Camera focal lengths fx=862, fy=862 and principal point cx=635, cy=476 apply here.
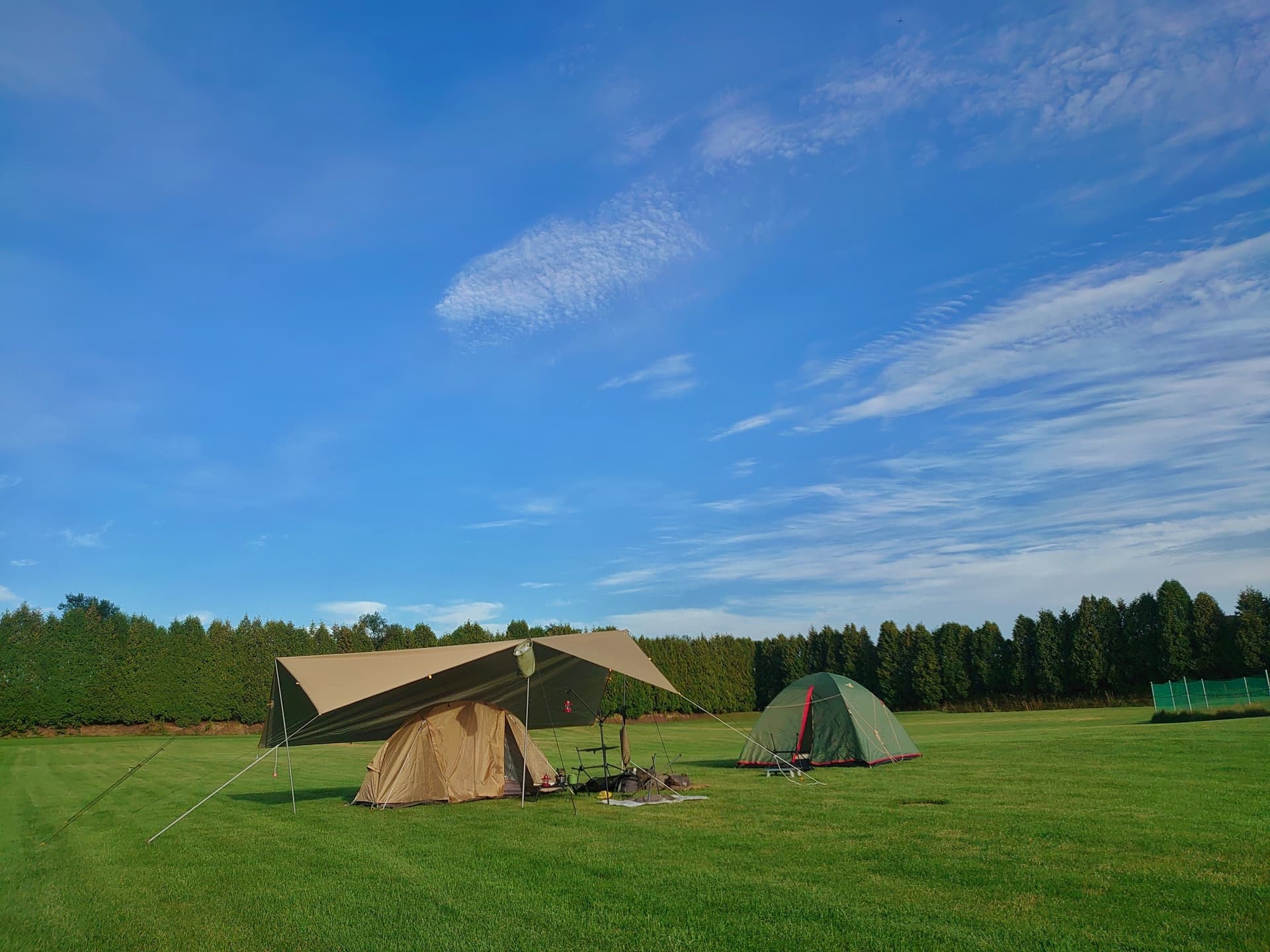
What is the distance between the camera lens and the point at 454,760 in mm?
13188

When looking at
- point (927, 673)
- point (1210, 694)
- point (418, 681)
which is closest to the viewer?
point (418, 681)

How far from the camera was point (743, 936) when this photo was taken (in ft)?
17.1

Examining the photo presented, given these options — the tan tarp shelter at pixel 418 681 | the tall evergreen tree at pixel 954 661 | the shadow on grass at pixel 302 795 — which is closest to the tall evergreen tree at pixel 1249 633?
the tall evergreen tree at pixel 954 661

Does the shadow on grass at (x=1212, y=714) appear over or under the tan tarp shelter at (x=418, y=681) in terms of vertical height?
under

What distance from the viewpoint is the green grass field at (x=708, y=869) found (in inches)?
213

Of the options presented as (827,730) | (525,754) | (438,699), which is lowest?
(827,730)

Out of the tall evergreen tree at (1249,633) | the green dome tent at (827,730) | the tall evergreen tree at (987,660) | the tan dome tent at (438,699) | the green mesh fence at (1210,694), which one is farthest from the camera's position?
the tall evergreen tree at (987,660)

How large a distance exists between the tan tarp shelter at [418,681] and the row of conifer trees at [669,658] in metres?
29.8

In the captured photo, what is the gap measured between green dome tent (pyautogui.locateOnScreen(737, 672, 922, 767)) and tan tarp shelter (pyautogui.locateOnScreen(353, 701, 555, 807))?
17.1 feet

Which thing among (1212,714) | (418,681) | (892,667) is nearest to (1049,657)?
(892,667)

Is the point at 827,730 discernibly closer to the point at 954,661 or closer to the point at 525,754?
the point at 525,754

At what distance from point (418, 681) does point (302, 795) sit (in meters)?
4.54

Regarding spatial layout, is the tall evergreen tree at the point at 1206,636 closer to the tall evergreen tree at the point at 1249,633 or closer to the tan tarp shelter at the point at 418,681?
the tall evergreen tree at the point at 1249,633

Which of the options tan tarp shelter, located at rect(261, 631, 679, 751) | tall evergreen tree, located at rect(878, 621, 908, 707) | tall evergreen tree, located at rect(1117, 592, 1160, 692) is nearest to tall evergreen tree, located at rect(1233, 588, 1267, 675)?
tall evergreen tree, located at rect(1117, 592, 1160, 692)
